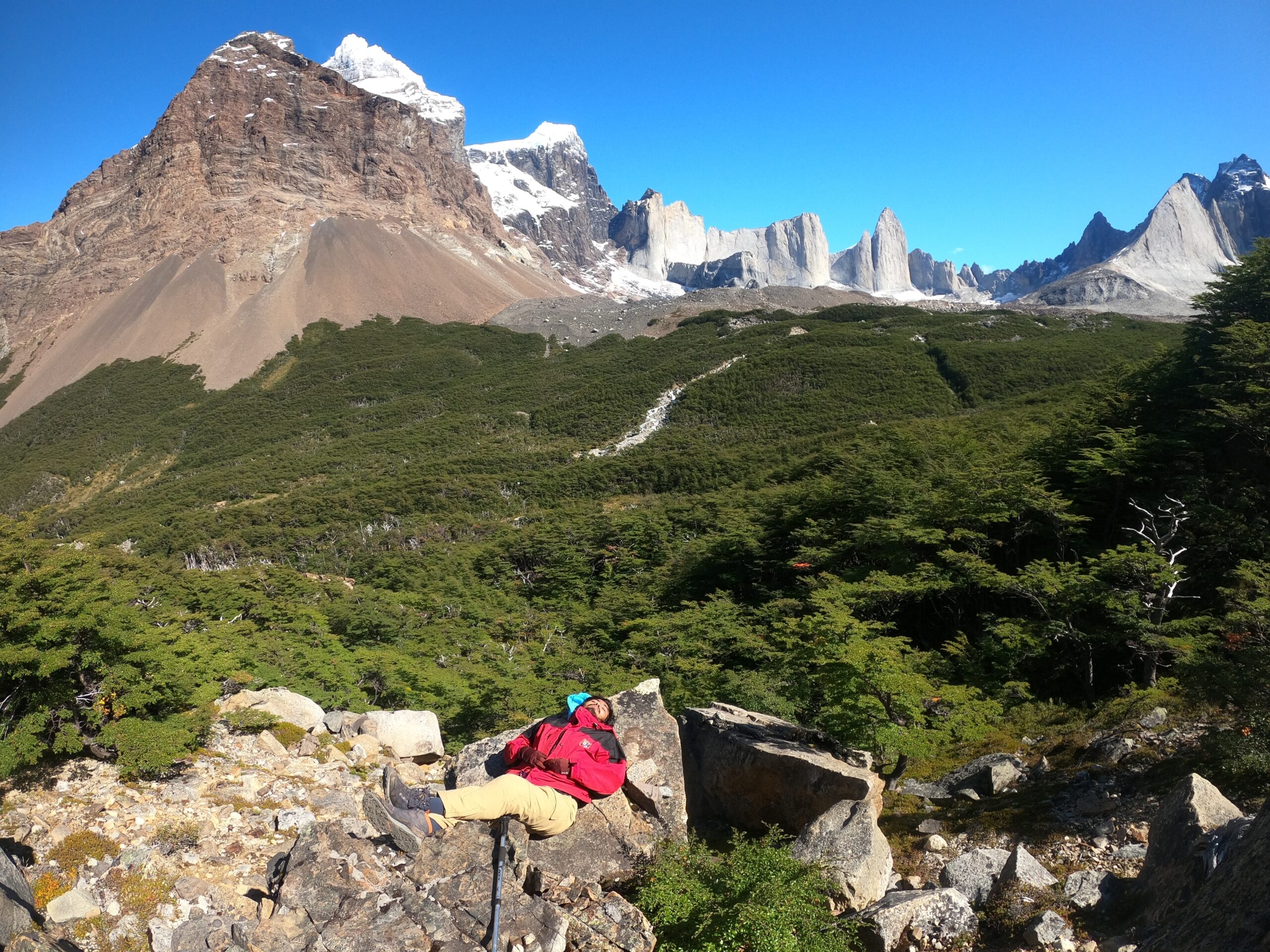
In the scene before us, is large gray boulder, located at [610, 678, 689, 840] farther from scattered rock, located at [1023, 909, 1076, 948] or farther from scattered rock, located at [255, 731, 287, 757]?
scattered rock, located at [255, 731, 287, 757]

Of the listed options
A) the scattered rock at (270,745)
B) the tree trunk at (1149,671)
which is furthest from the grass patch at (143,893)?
the tree trunk at (1149,671)

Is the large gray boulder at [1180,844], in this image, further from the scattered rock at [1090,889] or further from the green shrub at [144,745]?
the green shrub at [144,745]

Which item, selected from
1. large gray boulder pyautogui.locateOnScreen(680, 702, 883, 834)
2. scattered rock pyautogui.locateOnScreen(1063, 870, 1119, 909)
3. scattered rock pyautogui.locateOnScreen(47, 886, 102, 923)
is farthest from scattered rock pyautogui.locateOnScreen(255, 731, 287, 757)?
scattered rock pyautogui.locateOnScreen(1063, 870, 1119, 909)

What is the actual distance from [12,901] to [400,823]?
2484 mm

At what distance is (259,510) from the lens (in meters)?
55.9

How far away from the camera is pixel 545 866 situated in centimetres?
585

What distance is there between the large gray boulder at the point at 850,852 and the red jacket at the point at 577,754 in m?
1.93

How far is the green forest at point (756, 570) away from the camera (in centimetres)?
862

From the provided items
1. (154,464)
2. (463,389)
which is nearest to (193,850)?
(463,389)

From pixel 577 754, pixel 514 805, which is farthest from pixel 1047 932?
pixel 514 805

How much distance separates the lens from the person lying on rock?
17.8ft

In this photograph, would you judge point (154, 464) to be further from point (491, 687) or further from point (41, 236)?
point (41, 236)

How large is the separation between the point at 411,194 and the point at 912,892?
165 metres

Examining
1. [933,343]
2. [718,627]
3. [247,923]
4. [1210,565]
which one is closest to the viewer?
[247,923]
